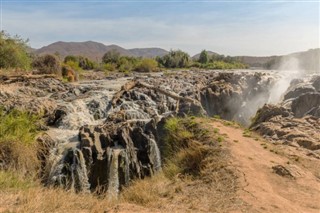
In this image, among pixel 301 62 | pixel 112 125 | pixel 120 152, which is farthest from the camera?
pixel 301 62

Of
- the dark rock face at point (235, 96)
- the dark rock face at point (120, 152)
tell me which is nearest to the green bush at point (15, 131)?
the dark rock face at point (120, 152)

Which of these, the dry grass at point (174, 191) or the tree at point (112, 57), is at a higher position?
the tree at point (112, 57)

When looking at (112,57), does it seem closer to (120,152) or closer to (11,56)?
(11,56)

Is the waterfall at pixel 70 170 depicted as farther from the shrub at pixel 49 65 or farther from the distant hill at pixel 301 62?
the distant hill at pixel 301 62

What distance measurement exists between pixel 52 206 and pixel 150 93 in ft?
44.7

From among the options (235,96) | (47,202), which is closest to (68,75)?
(235,96)

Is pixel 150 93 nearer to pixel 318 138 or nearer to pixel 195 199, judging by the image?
pixel 318 138

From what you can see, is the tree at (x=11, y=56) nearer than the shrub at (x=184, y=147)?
No

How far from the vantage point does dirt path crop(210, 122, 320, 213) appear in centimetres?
584

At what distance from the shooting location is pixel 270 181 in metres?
6.97

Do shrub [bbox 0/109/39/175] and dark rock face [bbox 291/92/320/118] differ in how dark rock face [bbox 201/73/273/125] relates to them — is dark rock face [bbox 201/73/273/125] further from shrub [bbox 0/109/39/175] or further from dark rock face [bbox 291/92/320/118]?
shrub [bbox 0/109/39/175]

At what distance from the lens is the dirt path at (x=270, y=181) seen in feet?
19.2

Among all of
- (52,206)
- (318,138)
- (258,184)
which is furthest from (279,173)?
(52,206)

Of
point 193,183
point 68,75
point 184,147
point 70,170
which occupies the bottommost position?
point 70,170
